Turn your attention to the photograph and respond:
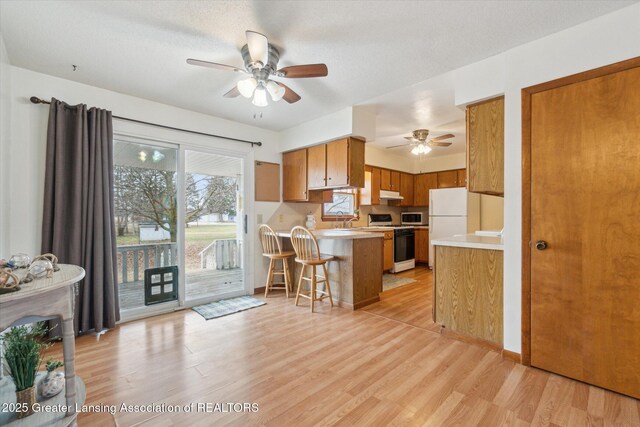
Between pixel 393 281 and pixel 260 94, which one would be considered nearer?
pixel 260 94

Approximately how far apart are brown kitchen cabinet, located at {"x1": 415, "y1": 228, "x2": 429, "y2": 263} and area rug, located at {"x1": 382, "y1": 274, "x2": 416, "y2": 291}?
4.02ft

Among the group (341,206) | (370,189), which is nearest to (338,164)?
(341,206)

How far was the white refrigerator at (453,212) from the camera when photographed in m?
5.41

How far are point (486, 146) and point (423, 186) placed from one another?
4346 mm

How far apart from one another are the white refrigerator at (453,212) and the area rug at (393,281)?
1.38 m

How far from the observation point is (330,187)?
151 inches

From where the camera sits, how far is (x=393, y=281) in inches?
190

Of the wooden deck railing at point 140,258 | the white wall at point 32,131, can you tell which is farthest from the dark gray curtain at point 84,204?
the wooden deck railing at point 140,258

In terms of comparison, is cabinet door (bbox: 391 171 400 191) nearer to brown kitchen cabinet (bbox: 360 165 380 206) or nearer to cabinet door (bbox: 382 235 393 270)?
brown kitchen cabinet (bbox: 360 165 380 206)

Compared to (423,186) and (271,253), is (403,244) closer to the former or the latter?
(423,186)

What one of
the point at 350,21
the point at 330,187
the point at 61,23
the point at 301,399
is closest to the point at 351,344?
the point at 301,399

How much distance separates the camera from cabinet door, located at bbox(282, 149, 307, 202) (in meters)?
4.18

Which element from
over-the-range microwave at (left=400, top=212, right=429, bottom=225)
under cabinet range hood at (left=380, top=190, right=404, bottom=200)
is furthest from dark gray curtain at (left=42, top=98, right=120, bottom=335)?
over-the-range microwave at (left=400, top=212, right=429, bottom=225)

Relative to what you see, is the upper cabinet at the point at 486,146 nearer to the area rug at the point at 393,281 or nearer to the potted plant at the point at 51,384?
the area rug at the point at 393,281
